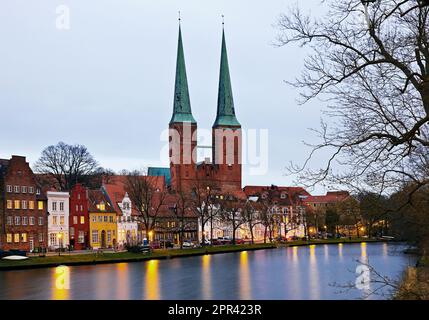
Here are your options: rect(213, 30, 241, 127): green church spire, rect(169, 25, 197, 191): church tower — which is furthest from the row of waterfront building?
rect(213, 30, 241, 127): green church spire

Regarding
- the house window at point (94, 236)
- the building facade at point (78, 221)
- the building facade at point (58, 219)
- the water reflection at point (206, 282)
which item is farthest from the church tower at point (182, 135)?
the water reflection at point (206, 282)

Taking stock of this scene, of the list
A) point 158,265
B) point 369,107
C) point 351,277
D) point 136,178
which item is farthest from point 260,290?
point 136,178

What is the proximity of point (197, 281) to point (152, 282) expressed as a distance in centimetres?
314

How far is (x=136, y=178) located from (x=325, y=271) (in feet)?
122

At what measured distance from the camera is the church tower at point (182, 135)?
131m

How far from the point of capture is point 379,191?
12.5 meters

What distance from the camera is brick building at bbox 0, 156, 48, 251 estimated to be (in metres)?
68.8

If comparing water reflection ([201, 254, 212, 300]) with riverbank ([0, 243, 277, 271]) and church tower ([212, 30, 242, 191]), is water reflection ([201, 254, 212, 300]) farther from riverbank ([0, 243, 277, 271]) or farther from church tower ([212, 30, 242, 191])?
church tower ([212, 30, 242, 191])

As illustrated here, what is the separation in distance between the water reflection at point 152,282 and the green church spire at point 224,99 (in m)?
81.0

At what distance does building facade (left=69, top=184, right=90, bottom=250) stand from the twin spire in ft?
178

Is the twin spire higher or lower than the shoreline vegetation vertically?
higher

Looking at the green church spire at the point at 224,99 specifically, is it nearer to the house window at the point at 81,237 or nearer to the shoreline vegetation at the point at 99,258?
the shoreline vegetation at the point at 99,258

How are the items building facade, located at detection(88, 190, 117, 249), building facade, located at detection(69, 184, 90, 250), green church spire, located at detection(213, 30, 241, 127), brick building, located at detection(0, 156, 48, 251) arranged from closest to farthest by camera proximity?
brick building, located at detection(0, 156, 48, 251) → building facade, located at detection(69, 184, 90, 250) → building facade, located at detection(88, 190, 117, 249) → green church spire, located at detection(213, 30, 241, 127)

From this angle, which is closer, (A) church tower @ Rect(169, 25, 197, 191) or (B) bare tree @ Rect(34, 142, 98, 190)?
(B) bare tree @ Rect(34, 142, 98, 190)
